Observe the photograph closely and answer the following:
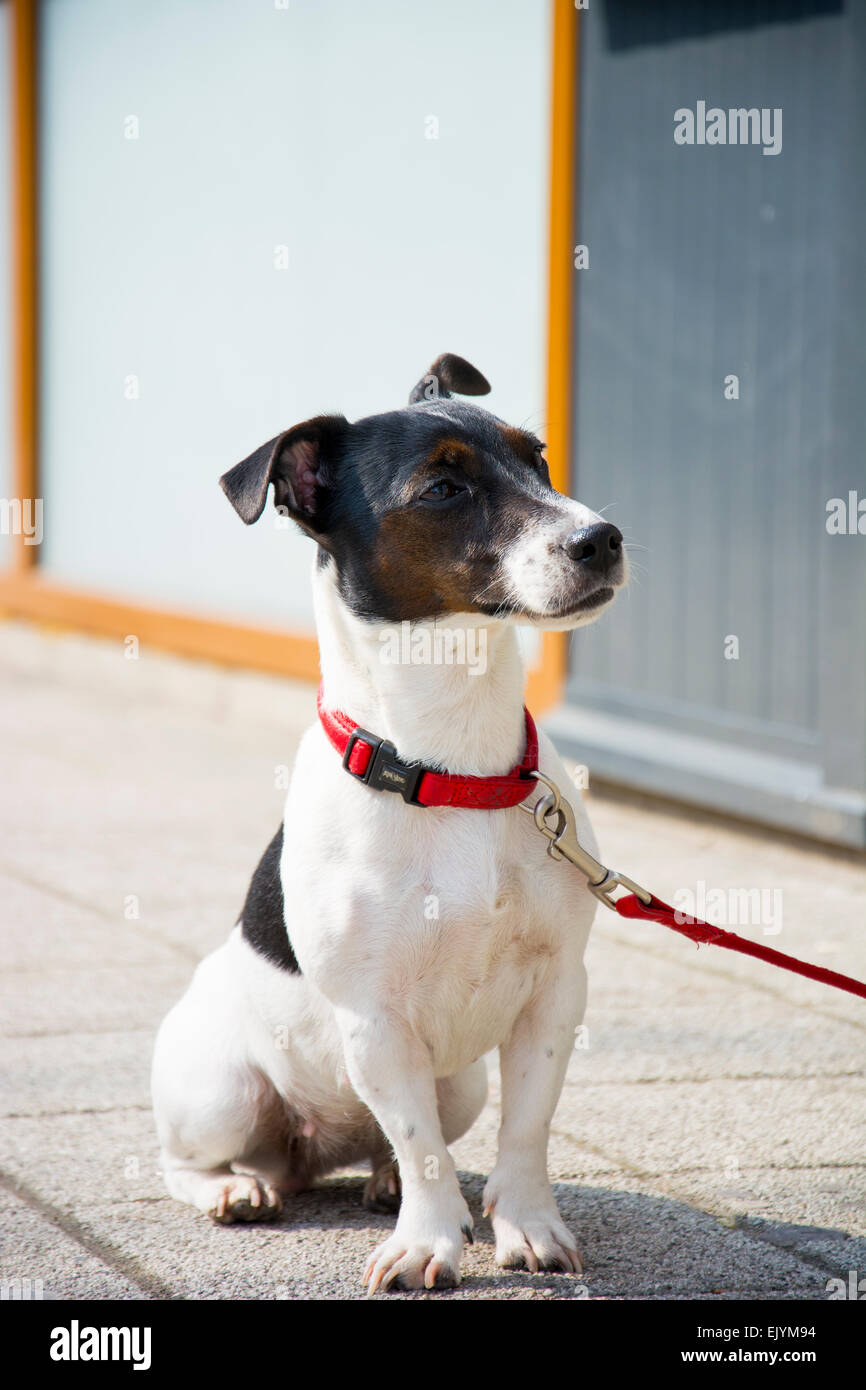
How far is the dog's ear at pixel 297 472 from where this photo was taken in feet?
9.21

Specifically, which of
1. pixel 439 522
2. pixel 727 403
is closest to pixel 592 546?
pixel 439 522

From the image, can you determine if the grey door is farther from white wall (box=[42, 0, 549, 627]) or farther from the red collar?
the red collar

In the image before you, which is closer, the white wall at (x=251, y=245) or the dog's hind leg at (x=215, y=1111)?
the dog's hind leg at (x=215, y=1111)

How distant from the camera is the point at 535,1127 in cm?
285

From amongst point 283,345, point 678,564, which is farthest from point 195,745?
point 678,564

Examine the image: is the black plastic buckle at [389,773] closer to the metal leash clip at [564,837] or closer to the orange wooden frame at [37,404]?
the metal leash clip at [564,837]

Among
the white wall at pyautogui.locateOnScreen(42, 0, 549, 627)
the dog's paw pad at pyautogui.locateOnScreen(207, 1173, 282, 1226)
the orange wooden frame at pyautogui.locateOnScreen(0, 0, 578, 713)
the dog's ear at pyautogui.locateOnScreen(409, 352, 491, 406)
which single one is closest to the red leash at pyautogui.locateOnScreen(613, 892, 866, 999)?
the dog's paw pad at pyautogui.locateOnScreen(207, 1173, 282, 1226)

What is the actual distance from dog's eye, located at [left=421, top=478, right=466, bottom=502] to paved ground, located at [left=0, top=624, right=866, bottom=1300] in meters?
1.34

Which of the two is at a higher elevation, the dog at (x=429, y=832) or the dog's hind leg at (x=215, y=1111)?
the dog at (x=429, y=832)

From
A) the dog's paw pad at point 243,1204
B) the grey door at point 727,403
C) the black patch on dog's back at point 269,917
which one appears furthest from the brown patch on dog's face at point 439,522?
the grey door at point 727,403

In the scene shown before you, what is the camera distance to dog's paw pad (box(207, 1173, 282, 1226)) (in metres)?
3.11

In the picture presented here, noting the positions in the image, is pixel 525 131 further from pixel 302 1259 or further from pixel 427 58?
pixel 302 1259

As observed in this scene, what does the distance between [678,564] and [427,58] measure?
8.97 ft

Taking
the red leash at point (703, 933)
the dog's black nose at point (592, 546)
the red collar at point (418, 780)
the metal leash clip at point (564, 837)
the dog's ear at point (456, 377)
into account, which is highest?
the dog's ear at point (456, 377)
